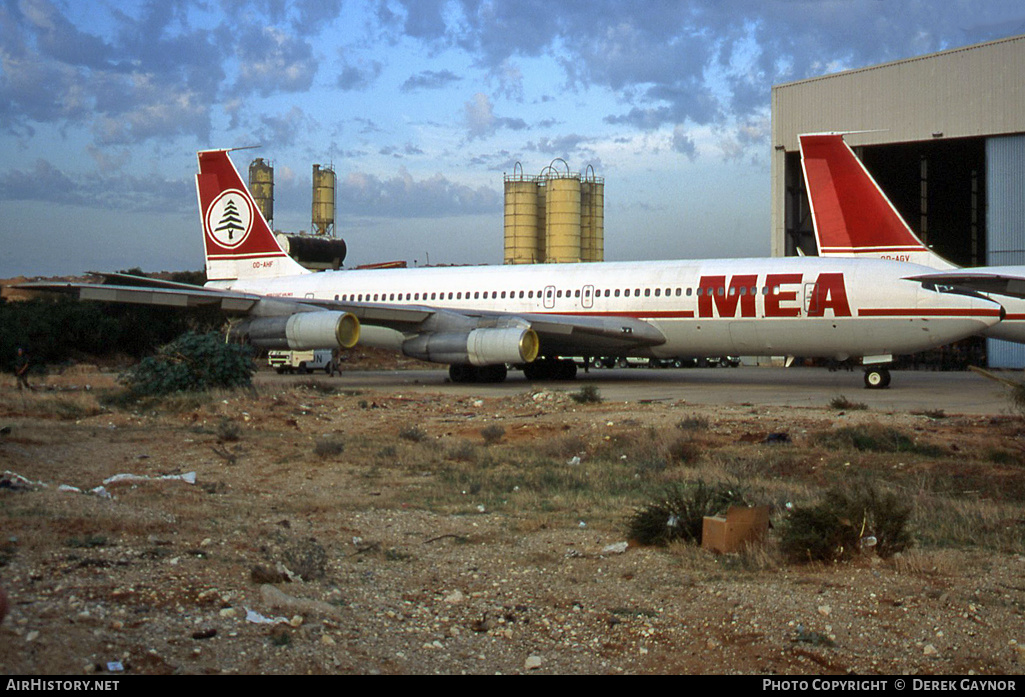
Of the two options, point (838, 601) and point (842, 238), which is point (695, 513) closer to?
point (838, 601)

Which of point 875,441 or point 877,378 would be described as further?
point 877,378

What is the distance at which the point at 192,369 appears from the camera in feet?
68.2

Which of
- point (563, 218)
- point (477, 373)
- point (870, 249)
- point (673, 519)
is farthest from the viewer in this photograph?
point (563, 218)

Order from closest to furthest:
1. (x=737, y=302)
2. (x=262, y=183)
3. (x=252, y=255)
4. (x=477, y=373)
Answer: (x=737, y=302) → (x=477, y=373) → (x=252, y=255) → (x=262, y=183)

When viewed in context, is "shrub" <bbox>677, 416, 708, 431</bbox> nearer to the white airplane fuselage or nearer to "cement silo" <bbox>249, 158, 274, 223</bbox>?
the white airplane fuselage

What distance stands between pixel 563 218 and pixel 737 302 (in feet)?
89.4

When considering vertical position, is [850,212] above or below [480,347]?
above

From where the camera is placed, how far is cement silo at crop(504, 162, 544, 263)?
1951 inches

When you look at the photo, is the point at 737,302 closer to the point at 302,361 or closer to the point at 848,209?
the point at 848,209

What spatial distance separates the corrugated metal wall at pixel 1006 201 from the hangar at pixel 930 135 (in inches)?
1.3

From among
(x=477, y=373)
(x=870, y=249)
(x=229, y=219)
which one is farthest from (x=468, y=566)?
(x=229, y=219)

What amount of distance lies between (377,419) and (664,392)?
7912 mm

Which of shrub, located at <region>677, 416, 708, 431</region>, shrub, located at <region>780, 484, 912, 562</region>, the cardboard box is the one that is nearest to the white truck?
shrub, located at <region>677, 416, 708, 431</region>

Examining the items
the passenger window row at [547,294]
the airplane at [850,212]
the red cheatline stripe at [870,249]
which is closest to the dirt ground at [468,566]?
the passenger window row at [547,294]
